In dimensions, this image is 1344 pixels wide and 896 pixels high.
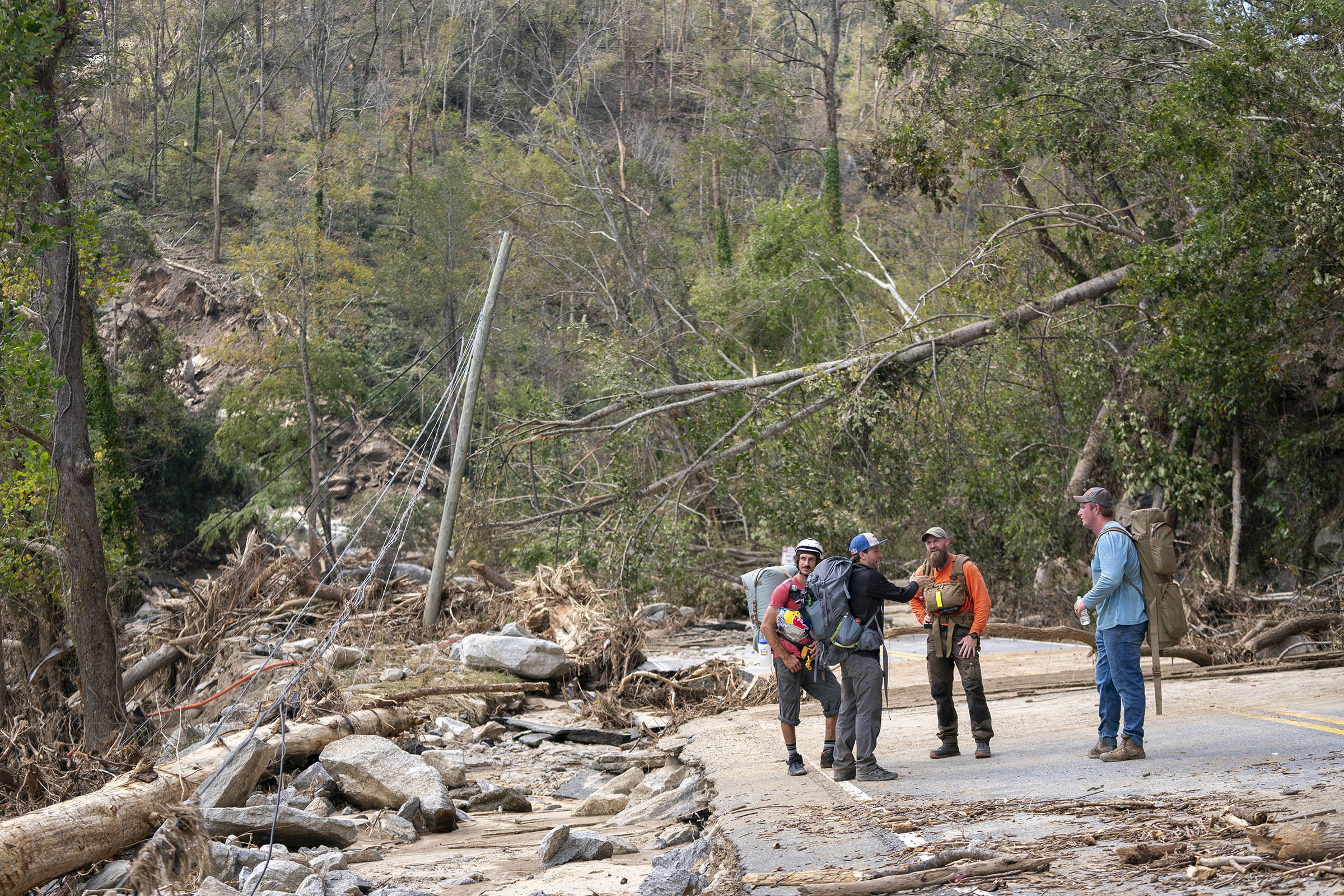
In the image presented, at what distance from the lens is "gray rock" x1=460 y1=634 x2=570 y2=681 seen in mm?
14453

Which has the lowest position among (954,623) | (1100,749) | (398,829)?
(398,829)

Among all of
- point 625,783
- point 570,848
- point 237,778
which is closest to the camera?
point 570,848

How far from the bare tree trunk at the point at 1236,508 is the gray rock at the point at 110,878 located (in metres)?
12.9

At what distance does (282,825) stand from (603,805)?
253cm

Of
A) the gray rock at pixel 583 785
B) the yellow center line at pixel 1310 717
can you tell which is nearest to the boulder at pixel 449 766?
the gray rock at pixel 583 785

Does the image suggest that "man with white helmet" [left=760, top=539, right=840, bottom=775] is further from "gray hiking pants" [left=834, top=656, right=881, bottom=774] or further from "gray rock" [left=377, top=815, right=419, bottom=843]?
"gray rock" [left=377, top=815, right=419, bottom=843]

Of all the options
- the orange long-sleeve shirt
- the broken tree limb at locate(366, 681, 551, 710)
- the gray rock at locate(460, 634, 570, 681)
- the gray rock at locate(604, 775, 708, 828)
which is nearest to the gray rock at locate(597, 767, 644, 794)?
the gray rock at locate(604, 775, 708, 828)

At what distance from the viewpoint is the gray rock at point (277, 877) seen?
6312 millimetres

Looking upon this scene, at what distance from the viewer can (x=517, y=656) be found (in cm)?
1445

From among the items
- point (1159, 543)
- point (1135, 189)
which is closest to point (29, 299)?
point (1159, 543)

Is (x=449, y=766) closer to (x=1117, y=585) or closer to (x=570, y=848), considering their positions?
(x=570, y=848)

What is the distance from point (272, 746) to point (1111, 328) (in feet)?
43.2

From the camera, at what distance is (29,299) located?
15.9 m

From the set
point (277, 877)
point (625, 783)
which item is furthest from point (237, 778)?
point (625, 783)
